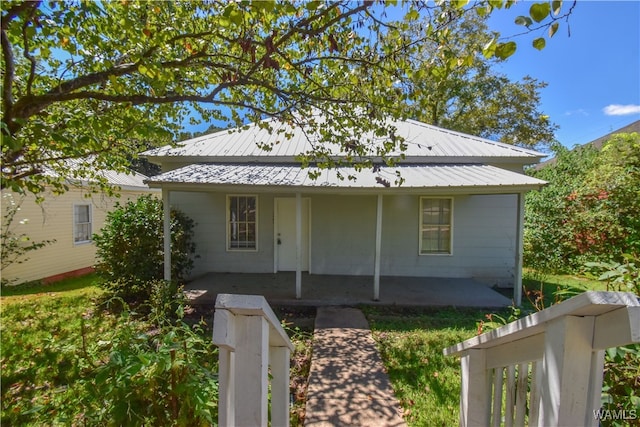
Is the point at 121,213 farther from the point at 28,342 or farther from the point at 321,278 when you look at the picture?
the point at 321,278

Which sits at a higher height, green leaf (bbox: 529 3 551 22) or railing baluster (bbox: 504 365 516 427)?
green leaf (bbox: 529 3 551 22)

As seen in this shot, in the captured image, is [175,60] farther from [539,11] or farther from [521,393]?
[521,393]

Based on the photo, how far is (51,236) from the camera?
9.80 meters

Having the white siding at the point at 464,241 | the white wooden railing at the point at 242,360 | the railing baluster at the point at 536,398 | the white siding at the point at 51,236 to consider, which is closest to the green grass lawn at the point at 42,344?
the white siding at the point at 51,236

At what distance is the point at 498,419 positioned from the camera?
1812 millimetres

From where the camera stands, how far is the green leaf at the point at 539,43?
190 cm

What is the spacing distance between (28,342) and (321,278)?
617cm

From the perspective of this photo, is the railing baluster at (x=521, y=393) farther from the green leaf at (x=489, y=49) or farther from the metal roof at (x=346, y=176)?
the metal roof at (x=346, y=176)

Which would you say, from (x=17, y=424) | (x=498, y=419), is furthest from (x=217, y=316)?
(x=17, y=424)

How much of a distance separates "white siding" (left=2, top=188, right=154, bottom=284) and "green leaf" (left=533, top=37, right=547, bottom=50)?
942cm

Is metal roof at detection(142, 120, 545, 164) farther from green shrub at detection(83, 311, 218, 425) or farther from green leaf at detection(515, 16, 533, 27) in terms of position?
green shrub at detection(83, 311, 218, 425)

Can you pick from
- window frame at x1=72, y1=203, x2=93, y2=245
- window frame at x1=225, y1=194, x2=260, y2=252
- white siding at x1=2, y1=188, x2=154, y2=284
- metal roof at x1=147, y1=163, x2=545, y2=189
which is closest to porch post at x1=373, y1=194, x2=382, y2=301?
metal roof at x1=147, y1=163, x2=545, y2=189

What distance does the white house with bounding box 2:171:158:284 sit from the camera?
28.9 feet

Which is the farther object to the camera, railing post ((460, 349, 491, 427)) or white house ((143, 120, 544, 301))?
white house ((143, 120, 544, 301))
